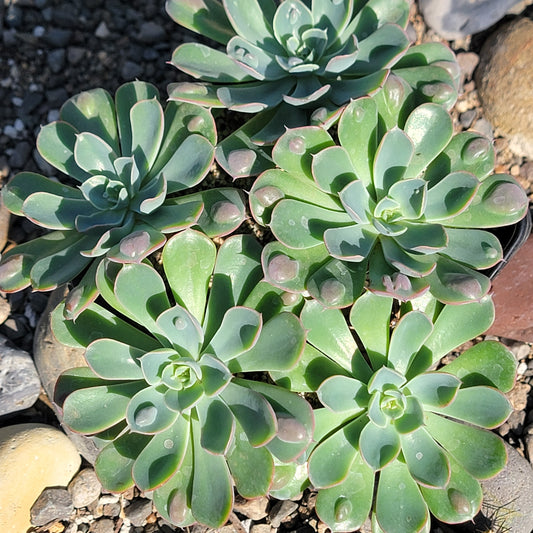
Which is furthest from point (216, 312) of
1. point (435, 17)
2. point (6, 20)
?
point (6, 20)

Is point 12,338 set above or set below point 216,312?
below

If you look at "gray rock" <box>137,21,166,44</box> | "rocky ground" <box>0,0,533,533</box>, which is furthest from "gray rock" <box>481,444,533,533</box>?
"gray rock" <box>137,21,166,44</box>

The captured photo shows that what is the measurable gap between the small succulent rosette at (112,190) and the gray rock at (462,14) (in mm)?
1609

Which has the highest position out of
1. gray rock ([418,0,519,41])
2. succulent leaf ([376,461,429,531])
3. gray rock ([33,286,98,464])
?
gray rock ([418,0,519,41])

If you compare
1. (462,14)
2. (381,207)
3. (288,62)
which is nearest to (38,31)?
(288,62)

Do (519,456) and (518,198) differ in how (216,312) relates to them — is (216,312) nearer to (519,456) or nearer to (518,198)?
(518,198)

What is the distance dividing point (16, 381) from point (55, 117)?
4.67 feet

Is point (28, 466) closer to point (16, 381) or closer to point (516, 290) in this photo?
point (16, 381)

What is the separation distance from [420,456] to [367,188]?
88 centimetres

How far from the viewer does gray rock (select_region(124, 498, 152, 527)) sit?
2368 millimetres

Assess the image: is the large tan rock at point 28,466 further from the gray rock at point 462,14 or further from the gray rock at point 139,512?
the gray rock at point 462,14

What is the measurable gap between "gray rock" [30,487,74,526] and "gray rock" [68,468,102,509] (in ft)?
0.08

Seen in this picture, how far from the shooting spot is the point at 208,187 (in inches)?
86.6

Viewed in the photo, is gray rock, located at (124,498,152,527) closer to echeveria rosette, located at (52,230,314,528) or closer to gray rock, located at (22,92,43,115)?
echeveria rosette, located at (52,230,314,528)
